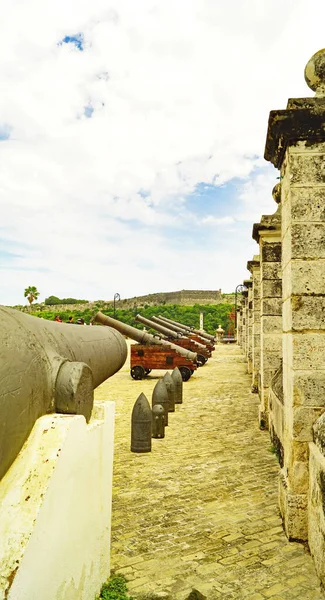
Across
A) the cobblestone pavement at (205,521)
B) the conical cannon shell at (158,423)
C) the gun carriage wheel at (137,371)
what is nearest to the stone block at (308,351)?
the cobblestone pavement at (205,521)

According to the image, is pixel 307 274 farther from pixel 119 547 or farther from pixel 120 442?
pixel 120 442

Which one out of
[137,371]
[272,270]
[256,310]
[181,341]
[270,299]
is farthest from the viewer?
[181,341]

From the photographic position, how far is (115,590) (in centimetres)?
293

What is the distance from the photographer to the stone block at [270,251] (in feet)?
24.9

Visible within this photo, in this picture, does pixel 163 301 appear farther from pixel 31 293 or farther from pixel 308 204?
pixel 308 204

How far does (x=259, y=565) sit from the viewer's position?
3271 mm

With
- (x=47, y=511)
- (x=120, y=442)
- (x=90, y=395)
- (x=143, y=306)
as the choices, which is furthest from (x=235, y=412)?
(x=143, y=306)

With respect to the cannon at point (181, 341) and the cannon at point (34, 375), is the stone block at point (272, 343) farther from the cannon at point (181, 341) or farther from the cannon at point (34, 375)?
the cannon at point (181, 341)

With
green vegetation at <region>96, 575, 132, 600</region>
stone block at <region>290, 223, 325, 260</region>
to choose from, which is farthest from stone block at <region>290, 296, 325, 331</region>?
green vegetation at <region>96, 575, 132, 600</region>

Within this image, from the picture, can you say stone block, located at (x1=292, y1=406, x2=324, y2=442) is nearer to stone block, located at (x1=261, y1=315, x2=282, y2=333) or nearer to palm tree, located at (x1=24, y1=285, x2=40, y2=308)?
stone block, located at (x1=261, y1=315, x2=282, y2=333)

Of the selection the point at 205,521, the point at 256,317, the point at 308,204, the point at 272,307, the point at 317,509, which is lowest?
the point at 205,521

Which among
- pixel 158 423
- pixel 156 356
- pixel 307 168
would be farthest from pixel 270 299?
pixel 156 356

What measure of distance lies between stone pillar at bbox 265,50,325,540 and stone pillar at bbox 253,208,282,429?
3589 millimetres

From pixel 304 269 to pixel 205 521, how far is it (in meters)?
2.25
